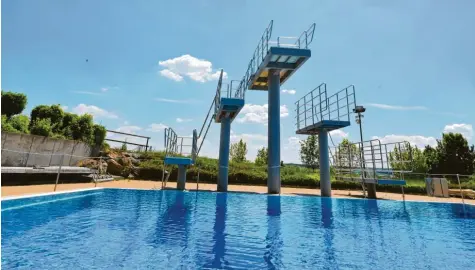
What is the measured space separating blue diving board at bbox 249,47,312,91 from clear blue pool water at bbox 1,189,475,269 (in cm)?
883

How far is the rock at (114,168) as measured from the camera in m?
19.2

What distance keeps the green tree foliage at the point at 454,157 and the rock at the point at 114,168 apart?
42133 millimetres

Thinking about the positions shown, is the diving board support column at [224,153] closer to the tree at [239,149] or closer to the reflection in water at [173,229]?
the reflection in water at [173,229]

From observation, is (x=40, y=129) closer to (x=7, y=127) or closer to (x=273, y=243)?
(x=7, y=127)

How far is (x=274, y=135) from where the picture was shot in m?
14.3

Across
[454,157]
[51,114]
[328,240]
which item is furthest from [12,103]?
[454,157]

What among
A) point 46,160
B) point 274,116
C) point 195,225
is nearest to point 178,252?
point 195,225

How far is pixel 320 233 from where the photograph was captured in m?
6.12

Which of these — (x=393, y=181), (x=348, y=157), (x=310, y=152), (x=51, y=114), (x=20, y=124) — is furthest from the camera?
(x=310, y=152)

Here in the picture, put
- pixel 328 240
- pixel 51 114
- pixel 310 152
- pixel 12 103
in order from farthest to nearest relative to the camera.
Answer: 1. pixel 310 152
2. pixel 51 114
3. pixel 12 103
4. pixel 328 240

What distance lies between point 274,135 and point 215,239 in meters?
9.75

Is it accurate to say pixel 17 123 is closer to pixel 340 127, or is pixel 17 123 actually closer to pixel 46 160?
pixel 46 160

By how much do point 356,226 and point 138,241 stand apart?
5833 mm

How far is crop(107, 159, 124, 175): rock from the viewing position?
19234 millimetres
